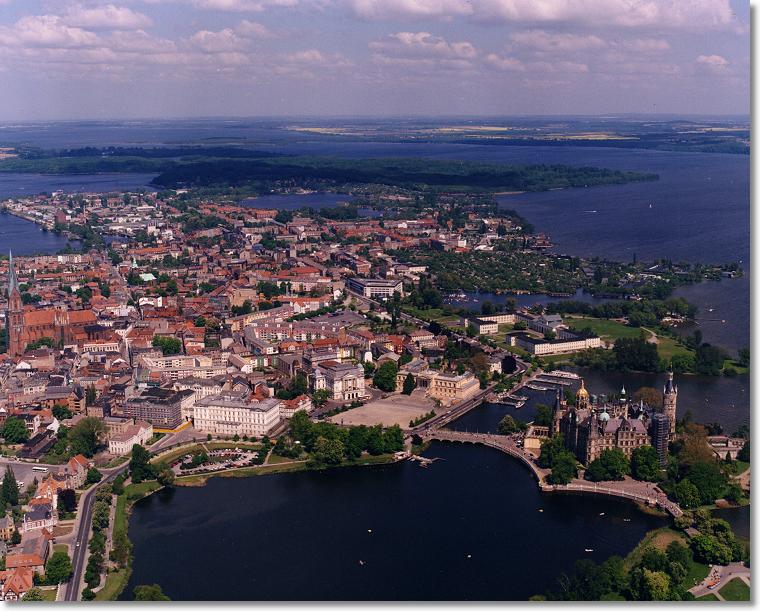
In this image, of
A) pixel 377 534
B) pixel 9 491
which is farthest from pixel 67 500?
pixel 377 534

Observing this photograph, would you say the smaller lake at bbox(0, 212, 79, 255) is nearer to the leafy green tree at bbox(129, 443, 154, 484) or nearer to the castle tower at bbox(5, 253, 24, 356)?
the castle tower at bbox(5, 253, 24, 356)

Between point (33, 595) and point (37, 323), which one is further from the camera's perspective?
point (37, 323)

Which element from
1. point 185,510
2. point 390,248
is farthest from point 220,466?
point 390,248

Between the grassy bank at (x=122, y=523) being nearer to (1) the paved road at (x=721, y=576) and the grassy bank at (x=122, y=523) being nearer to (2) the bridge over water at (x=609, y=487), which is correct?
(2) the bridge over water at (x=609, y=487)

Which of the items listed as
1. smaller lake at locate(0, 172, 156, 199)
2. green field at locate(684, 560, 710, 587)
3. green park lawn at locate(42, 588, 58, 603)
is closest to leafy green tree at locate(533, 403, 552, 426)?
green field at locate(684, 560, 710, 587)

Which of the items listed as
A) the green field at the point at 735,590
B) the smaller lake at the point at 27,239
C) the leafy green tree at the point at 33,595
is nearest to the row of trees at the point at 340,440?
the leafy green tree at the point at 33,595

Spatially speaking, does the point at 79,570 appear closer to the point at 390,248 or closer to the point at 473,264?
the point at 473,264

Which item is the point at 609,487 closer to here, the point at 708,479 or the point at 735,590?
the point at 708,479
